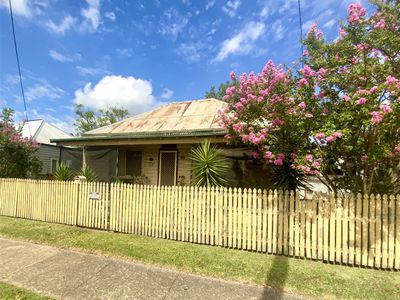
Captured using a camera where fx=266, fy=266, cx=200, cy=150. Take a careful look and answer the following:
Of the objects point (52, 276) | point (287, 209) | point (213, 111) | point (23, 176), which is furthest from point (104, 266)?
point (23, 176)

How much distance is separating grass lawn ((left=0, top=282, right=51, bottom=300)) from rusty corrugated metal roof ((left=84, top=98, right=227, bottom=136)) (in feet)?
23.5

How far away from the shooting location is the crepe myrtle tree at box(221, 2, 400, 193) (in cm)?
504

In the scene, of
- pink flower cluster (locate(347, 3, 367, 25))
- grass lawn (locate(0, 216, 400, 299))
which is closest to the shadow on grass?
grass lawn (locate(0, 216, 400, 299))

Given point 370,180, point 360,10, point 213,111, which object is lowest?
point 370,180

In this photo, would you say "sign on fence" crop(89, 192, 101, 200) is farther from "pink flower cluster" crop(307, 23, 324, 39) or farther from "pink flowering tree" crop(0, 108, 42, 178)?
"pink flower cluster" crop(307, 23, 324, 39)

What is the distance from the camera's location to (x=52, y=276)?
4.47 meters

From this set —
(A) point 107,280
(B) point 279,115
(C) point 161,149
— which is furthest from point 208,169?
(C) point 161,149

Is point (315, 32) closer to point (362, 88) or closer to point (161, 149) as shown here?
point (362, 88)

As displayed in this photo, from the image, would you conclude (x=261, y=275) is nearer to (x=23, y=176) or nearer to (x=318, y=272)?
(x=318, y=272)

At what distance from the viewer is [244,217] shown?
6008mm

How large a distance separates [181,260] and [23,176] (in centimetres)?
1034

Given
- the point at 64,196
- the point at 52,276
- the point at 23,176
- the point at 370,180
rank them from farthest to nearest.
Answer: the point at 23,176
the point at 64,196
the point at 370,180
the point at 52,276

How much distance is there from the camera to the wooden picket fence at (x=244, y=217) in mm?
5129

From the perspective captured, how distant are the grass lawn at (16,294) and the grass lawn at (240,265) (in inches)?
68.6
